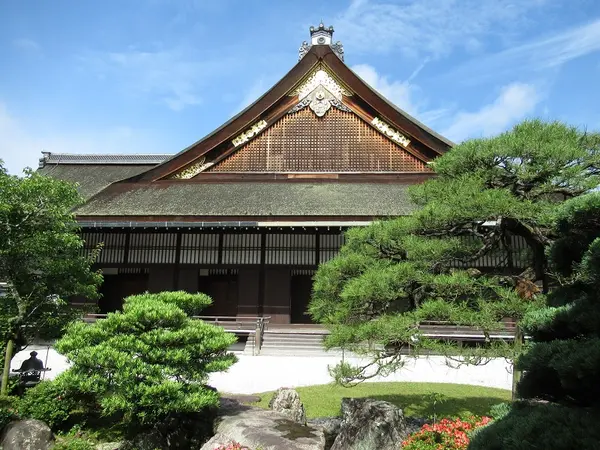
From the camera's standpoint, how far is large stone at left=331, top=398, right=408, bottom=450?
6.70m

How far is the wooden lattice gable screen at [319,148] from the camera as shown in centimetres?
1823

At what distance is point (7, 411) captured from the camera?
24.6 feet

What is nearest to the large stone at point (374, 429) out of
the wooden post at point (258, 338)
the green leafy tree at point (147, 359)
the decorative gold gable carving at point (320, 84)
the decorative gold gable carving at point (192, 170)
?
the green leafy tree at point (147, 359)

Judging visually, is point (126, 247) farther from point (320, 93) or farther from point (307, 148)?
point (320, 93)

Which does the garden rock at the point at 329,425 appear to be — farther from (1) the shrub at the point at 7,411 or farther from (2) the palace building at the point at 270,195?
(2) the palace building at the point at 270,195

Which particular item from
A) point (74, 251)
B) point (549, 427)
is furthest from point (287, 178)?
point (549, 427)

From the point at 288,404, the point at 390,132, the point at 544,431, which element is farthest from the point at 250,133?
the point at 544,431

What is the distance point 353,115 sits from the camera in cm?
1862

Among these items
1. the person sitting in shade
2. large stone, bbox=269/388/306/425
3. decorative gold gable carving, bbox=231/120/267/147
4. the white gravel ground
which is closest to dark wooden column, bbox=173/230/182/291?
the white gravel ground

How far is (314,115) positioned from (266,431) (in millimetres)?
14405

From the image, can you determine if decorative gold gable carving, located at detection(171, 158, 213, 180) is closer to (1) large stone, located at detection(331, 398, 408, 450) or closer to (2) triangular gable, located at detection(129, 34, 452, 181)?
(2) triangular gable, located at detection(129, 34, 452, 181)

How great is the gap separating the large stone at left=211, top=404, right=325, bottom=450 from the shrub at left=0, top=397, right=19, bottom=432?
11.1 ft

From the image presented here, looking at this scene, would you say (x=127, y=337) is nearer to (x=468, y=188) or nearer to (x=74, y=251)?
(x=74, y=251)

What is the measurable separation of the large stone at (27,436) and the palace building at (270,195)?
835cm
